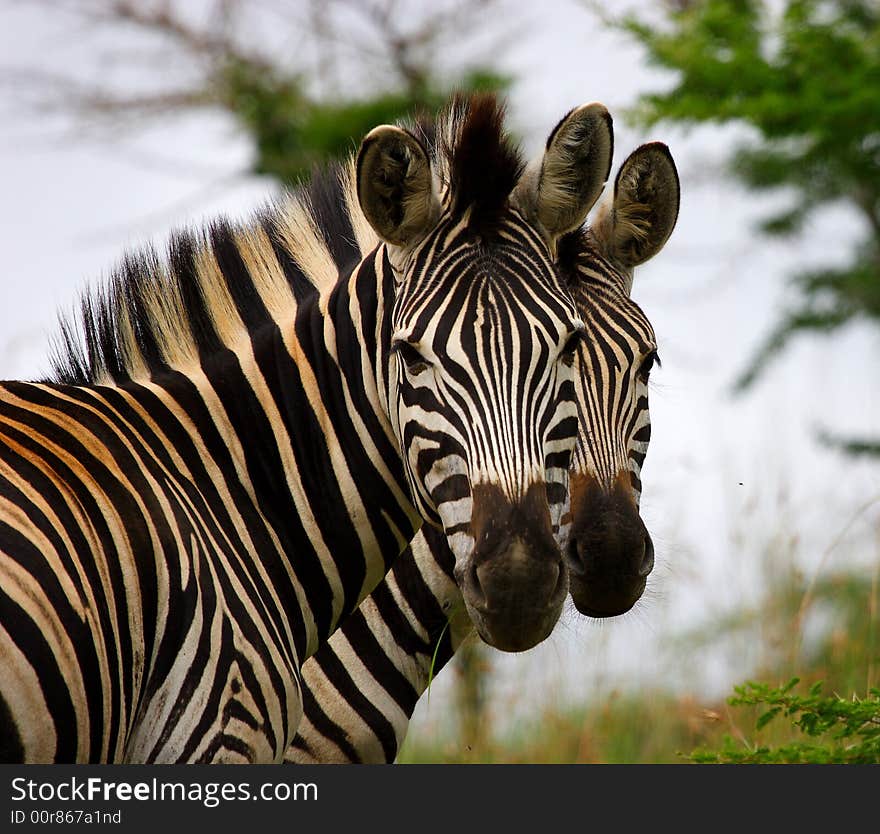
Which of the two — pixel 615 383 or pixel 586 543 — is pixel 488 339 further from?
pixel 615 383

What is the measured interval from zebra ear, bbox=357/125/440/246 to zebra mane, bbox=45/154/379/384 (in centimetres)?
52

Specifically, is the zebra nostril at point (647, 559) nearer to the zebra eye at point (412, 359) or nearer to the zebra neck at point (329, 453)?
the zebra neck at point (329, 453)

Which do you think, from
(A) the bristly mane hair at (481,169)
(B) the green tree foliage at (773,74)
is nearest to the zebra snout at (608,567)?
(A) the bristly mane hair at (481,169)

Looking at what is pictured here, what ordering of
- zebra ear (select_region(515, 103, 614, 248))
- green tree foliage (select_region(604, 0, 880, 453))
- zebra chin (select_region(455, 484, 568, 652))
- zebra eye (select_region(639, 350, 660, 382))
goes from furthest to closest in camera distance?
green tree foliage (select_region(604, 0, 880, 453)) < zebra eye (select_region(639, 350, 660, 382)) < zebra ear (select_region(515, 103, 614, 248)) < zebra chin (select_region(455, 484, 568, 652))

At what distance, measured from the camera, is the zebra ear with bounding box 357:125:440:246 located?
169 inches

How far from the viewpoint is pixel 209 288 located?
4.80 metres

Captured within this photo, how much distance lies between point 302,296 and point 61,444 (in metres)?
1.21

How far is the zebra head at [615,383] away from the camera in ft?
16.6

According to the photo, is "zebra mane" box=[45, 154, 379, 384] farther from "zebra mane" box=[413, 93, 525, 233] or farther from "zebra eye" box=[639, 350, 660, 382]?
"zebra eye" box=[639, 350, 660, 382]

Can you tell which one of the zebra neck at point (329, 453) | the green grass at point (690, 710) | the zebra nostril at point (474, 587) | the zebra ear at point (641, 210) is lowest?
the green grass at point (690, 710)

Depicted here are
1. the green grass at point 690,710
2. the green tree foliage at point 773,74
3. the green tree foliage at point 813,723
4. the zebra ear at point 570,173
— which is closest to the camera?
the zebra ear at point 570,173

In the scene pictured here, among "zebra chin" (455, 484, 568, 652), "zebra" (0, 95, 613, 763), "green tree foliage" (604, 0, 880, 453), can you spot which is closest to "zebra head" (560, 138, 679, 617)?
"zebra" (0, 95, 613, 763)

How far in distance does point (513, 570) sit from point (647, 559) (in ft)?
5.20

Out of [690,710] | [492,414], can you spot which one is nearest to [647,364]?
[492,414]
